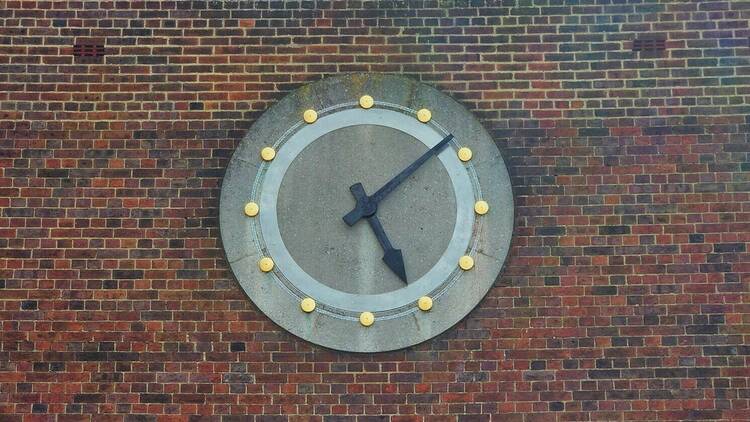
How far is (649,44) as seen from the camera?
34.7ft

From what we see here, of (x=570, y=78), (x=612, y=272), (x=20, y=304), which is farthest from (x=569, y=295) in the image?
(x=20, y=304)

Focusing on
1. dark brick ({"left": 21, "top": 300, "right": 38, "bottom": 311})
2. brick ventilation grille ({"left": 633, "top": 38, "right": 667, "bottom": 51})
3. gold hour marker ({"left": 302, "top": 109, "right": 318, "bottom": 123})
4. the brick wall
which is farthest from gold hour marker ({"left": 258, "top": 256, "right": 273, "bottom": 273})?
brick ventilation grille ({"left": 633, "top": 38, "right": 667, "bottom": 51})

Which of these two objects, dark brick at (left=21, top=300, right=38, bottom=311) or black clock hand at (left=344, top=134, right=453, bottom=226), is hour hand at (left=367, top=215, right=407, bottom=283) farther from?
dark brick at (left=21, top=300, right=38, bottom=311)

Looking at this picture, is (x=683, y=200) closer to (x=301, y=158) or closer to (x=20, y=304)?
(x=301, y=158)

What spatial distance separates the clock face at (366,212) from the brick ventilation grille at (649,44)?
1756mm

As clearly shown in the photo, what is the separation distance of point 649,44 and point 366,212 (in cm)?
323

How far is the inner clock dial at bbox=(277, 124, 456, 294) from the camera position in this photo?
10.1m

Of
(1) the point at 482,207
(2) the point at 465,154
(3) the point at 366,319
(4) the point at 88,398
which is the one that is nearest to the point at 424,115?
(2) the point at 465,154

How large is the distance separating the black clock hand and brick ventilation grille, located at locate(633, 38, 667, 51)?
2051 mm

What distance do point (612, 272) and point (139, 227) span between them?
4.44 metres

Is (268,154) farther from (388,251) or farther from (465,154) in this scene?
(465,154)

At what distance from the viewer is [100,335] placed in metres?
10.0

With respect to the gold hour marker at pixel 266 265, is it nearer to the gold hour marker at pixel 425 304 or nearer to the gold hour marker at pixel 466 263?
the gold hour marker at pixel 425 304

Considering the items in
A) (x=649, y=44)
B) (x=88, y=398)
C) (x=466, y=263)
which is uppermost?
(x=649, y=44)
